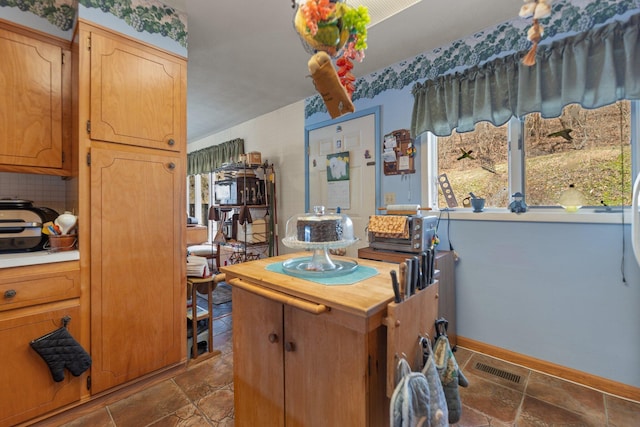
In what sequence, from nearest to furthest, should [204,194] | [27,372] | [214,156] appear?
Result: [27,372]
[214,156]
[204,194]

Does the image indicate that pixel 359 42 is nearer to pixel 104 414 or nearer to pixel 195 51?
pixel 195 51

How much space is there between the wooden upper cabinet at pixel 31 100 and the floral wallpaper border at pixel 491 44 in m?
2.44

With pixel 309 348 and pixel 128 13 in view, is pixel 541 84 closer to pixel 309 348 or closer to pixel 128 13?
pixel 309 348

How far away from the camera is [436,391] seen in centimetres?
89

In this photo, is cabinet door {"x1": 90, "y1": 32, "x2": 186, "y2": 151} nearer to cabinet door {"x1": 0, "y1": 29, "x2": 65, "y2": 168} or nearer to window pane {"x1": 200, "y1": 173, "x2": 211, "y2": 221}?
cabinet door {"x1": 0, "y1": 29, "x2": 65, "y2": 168}

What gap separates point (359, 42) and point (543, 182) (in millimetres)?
1835

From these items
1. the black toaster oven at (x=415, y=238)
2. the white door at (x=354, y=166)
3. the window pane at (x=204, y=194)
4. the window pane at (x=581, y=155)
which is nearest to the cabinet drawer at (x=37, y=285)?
the black toaster oven at (x=415, y=238)

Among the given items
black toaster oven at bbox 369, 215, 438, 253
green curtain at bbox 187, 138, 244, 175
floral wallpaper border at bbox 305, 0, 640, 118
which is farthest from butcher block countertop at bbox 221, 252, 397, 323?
green curtain at bbox 187, 138, 244, 175

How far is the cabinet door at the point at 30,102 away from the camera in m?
1.68

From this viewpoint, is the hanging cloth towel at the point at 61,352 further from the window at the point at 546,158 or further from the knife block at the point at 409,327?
the window at the point at 546,158

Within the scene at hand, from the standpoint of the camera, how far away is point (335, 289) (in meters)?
1.01

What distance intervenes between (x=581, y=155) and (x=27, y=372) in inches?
141

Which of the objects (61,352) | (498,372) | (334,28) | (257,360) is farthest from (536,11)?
(61,352)

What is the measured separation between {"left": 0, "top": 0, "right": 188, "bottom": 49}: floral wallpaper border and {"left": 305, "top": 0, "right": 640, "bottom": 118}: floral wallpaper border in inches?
68.3
